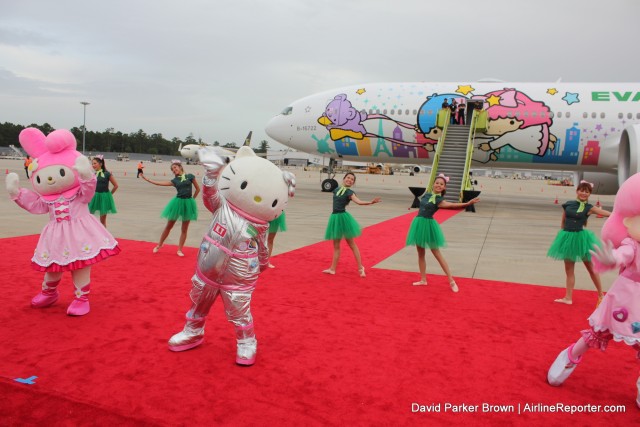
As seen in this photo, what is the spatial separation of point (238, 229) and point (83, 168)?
196 centimetres

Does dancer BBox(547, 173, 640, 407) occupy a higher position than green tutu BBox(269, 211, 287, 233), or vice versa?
dancer BBox(547, 173, 640, 407)

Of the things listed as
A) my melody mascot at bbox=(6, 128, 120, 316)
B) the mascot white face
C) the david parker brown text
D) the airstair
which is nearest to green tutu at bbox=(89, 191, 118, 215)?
my melody mascot at bbox=(6, 128, 120, 316)

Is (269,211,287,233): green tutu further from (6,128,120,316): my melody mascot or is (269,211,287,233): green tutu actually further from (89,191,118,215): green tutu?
(89,191,118,215): green tutu

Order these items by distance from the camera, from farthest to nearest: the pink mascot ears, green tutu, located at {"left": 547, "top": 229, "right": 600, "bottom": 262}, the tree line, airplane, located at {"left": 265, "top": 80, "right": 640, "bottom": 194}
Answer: the tree line, airplane, located at {"left": 265, "top": 80, "right": 640, "bottom": 194}, green tutu, located at {"left": 547, "top": 229, "right": 600, "bottom": 262}, the pink mascot ears

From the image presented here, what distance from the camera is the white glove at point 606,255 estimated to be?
9.86 feet

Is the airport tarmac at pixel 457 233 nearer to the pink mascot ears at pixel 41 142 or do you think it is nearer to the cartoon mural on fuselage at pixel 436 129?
the cartoon mural on fuselage at pixel 436 129

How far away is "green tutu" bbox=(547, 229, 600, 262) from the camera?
5.50m

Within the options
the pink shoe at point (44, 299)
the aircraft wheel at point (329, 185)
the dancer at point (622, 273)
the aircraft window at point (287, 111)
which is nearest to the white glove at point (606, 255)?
the dancer at point (622, 273)

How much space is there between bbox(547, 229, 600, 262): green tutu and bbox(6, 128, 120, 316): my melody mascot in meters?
5.07

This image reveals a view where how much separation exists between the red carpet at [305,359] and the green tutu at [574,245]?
0.59 metres

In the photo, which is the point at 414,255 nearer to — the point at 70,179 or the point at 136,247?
the point at 136,247

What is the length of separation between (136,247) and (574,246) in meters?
6.63

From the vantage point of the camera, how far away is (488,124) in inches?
682

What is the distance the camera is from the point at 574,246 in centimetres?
554
